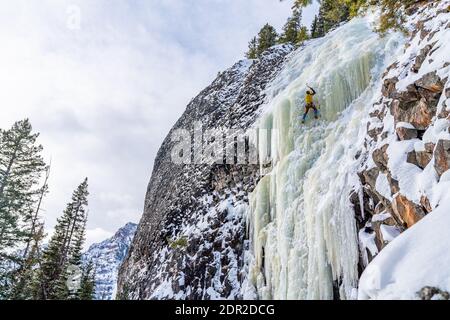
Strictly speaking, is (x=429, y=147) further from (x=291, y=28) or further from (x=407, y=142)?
(x=291, y=28)

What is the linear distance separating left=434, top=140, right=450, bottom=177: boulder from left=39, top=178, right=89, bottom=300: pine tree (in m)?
14.3

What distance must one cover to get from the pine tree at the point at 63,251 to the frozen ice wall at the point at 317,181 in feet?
31.8

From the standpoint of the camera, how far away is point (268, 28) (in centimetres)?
3155

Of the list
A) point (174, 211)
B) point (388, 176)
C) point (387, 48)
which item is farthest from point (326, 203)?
point (174, 211)

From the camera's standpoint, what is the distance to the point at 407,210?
589cm

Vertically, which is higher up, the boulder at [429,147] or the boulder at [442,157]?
the boulder at [429,147]

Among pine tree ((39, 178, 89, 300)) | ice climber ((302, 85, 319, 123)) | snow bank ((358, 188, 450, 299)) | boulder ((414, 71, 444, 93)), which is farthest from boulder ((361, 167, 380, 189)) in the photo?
pine tree ((39, 178, 89, 300))

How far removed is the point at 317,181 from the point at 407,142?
339 centimetres

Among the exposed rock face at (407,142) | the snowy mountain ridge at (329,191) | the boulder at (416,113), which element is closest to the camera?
the snowy mountain ridge at (329,191)

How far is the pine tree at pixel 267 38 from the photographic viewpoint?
31172 millimetres

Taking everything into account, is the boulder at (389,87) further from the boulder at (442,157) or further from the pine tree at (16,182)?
the pine tree at (16,182)

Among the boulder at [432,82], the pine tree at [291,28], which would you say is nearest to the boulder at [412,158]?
the boulder at [432,82]

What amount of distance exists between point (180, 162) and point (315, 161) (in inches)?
471
